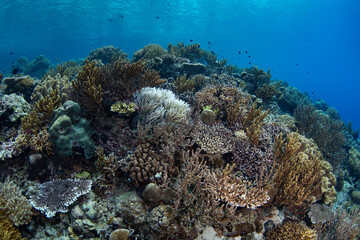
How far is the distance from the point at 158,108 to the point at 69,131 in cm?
213

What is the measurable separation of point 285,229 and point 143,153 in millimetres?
3511

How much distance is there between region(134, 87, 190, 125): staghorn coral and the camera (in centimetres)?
478

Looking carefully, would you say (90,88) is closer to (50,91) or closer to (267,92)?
(50,91)

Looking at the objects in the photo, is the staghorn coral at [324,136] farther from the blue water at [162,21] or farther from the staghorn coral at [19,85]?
the blue water at [162,21]

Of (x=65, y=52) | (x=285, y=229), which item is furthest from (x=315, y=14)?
(x=65, y=52)

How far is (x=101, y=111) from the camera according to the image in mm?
4715

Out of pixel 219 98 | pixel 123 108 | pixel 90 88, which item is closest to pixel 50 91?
pixel 90 88

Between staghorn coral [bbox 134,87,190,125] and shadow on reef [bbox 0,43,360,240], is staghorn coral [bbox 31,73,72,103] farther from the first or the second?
staghorn coral [bbox 134,87,190,125]

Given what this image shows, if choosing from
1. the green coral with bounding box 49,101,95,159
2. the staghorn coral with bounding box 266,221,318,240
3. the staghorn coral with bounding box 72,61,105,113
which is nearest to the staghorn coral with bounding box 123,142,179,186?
the green coral with bounding box 49,101,95,159

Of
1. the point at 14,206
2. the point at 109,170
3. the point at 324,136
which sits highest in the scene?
the point at 109,170

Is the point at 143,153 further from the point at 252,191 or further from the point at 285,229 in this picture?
the point at 285,229

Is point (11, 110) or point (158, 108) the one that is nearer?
point (11, 110)

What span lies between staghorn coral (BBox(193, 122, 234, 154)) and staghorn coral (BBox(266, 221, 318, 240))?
196 centimetres

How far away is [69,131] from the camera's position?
13.2ft
